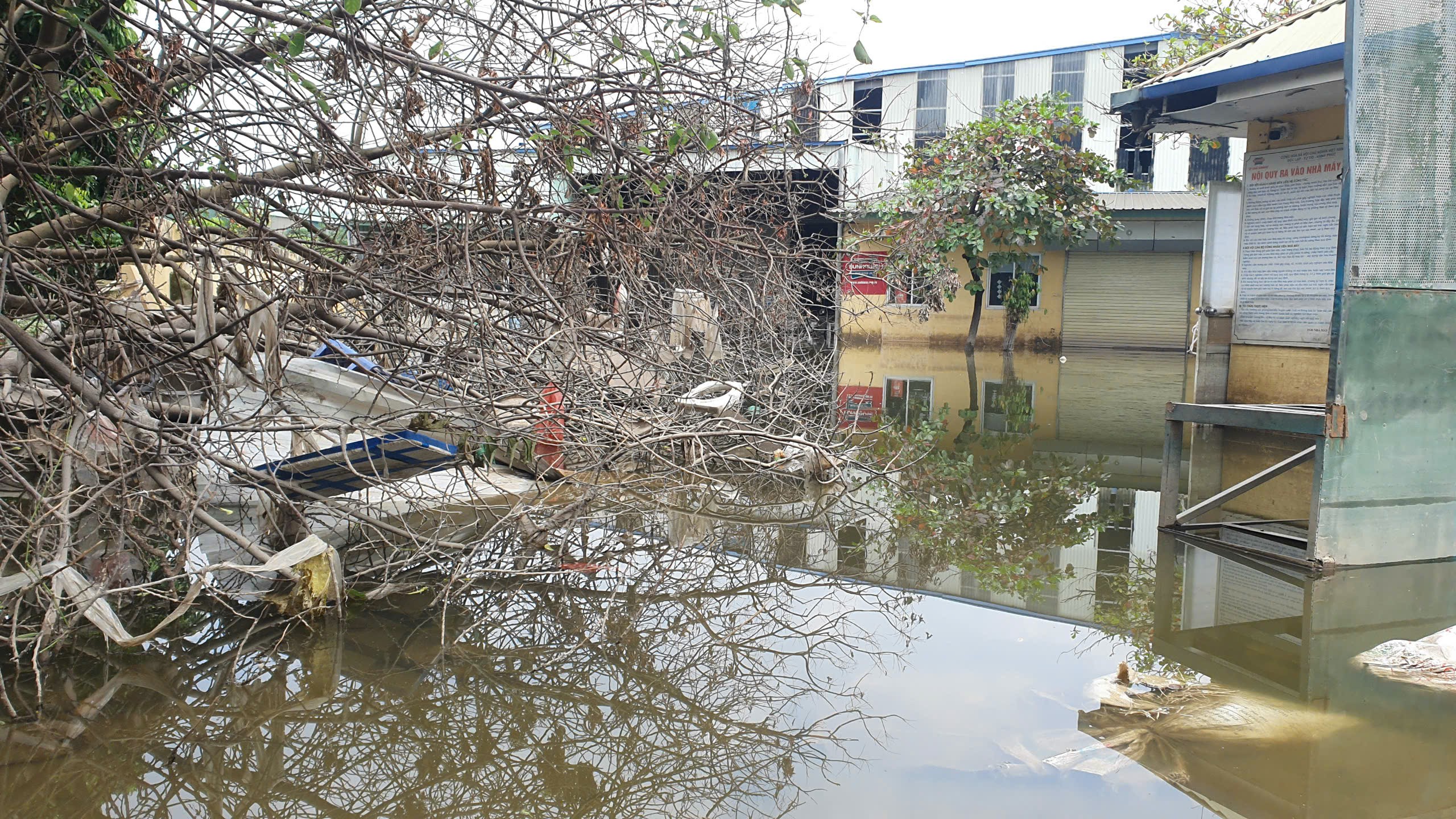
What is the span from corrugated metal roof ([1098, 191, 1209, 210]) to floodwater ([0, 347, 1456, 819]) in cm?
1930

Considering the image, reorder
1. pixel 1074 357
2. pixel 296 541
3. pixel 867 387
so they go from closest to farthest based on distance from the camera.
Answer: pixel 296 541, pixel 867 387, pixel 1074 357

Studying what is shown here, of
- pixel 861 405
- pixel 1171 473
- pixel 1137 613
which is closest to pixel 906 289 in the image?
pixel 861 405

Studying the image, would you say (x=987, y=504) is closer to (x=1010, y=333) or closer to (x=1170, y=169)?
(x=1010, y=333)

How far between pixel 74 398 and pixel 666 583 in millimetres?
2534

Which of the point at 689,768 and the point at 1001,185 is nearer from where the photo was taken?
the point at 689,768

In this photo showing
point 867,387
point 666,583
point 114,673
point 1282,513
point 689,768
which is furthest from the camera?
point 867,387

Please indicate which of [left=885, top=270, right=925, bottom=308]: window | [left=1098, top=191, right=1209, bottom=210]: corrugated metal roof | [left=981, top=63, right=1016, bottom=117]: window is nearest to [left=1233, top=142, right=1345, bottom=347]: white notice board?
[left=885, top=270, right=925, bottom=308]: window

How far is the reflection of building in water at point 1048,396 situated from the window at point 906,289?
1.26 metres

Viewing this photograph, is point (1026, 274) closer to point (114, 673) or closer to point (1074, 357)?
point (1074, 357)

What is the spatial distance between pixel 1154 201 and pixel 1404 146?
2065 centimetres

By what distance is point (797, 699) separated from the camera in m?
3.54

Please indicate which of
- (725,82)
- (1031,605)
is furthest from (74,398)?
(1031,605)

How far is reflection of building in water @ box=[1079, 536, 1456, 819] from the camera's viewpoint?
2.83 m

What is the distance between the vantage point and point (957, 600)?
15.5ft
